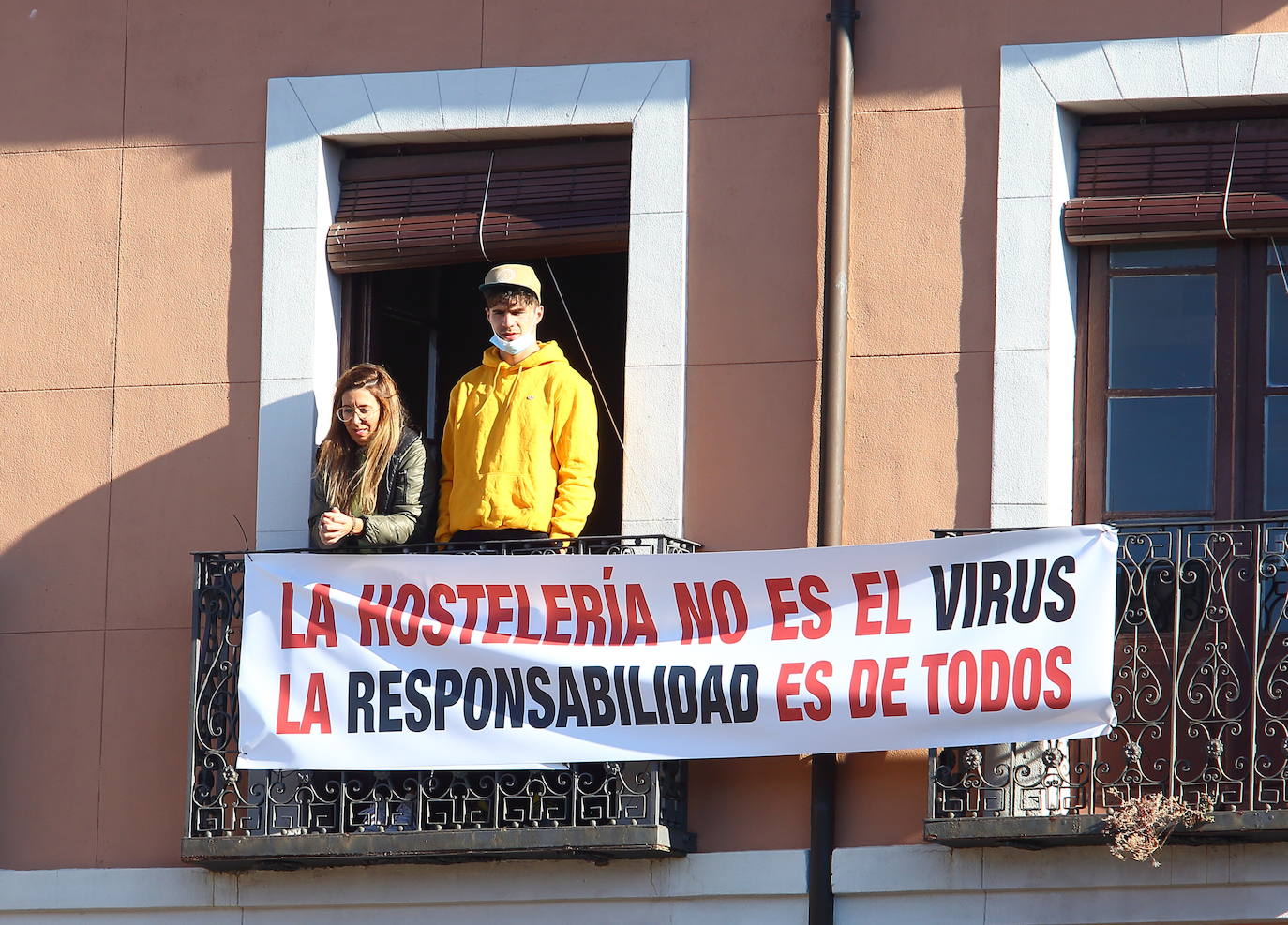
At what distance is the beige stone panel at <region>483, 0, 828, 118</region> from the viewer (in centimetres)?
1243

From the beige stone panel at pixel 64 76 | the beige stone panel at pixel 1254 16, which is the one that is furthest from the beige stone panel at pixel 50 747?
the beige stone panel at pixel 1254 16

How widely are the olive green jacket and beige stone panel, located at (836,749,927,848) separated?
205 centimetres

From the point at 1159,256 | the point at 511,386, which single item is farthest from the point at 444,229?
the point at 1159,256

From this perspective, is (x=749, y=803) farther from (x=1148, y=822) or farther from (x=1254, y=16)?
(x=1254, y=16)

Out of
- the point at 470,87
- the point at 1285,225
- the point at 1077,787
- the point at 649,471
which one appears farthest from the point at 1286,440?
the point at 470,87

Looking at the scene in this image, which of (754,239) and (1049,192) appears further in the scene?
(754,239)

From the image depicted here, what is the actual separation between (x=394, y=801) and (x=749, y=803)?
145 cm

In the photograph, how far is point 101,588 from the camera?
41.7 feet

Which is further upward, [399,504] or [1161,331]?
[1161,331]

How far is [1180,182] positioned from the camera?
39.7 ft

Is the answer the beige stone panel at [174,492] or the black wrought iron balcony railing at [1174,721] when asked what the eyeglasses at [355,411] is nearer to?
the beige stone panel at [174,492]

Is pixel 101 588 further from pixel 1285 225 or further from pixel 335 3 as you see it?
pixel 1285 225

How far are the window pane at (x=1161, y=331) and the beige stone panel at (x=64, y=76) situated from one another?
452cm

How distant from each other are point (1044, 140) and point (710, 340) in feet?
5.32
